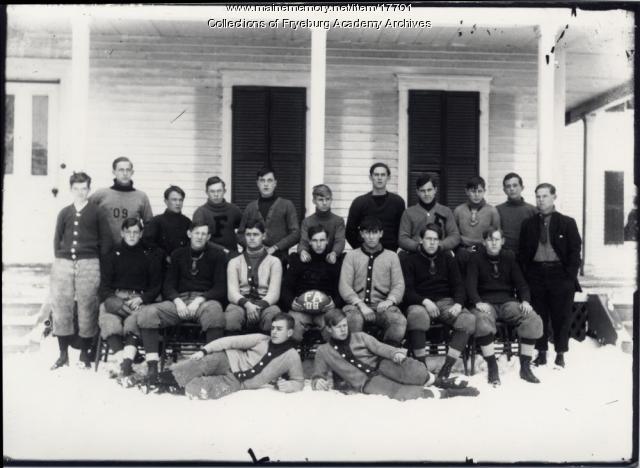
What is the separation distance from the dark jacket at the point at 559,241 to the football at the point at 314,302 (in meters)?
2.03

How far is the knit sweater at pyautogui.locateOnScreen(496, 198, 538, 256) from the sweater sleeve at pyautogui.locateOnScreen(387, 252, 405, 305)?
1347 millimetres

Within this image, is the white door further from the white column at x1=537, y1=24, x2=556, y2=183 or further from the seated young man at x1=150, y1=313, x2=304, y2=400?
the white column at x1=537, y1=24, x2=556, y2=183

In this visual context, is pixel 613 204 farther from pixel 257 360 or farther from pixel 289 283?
pixel 257 360

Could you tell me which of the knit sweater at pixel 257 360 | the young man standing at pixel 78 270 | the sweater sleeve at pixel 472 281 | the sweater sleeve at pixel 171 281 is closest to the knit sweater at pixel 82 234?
the young man standing at pixel 78 270

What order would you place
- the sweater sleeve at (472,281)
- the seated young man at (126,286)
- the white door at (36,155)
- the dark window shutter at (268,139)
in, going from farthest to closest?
1. the dark window shutter at (268,139)
2. the white door at (36,155)
3. the sweater sleeve at (472,281)
4. the seated young man at (126,286)

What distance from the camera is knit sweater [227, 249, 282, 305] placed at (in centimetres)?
636

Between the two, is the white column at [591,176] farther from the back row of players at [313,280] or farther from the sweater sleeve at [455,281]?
the sweater sleeve at [455,281]

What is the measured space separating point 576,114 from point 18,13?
401 inches

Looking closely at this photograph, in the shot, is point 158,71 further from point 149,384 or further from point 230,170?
point 149,384

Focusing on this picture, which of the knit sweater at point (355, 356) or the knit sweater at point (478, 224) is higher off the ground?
the knit sweater at point (478, 224)

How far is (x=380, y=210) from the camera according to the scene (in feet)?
23.0

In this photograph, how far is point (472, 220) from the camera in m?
7.10

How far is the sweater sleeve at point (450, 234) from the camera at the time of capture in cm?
675

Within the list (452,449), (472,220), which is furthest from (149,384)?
(472,220)
